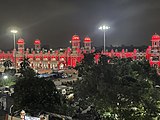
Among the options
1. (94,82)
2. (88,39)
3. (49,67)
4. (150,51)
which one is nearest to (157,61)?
(150,51)

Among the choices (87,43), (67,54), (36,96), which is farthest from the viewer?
(87,43)

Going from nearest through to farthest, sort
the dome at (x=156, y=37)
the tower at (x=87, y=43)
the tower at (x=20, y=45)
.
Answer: the dome at (x=156, y=37)
the tower at (x=87, y=43)
the tower at (x=20, y=45)

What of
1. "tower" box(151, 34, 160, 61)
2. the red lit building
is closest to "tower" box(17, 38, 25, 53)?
the red lit building

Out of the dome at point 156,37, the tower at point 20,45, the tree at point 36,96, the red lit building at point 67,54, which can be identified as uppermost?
the dome at point 156,37

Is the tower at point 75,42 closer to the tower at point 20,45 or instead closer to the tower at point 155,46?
the tower at point 20,45

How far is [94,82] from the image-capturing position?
27.0m

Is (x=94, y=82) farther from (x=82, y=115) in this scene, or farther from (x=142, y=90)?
(x=142, y=90)

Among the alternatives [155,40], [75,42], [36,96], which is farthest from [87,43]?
[36,96]

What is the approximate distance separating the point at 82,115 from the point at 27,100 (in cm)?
556

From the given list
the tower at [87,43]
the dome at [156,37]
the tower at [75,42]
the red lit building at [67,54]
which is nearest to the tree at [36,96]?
the red lit building at [67,54]

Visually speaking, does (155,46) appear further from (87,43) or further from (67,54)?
(67,54)

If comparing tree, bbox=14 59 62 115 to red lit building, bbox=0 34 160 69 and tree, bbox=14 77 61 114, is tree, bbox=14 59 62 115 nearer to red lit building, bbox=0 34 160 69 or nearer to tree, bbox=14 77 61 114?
tree, bbox=14 77 61 114

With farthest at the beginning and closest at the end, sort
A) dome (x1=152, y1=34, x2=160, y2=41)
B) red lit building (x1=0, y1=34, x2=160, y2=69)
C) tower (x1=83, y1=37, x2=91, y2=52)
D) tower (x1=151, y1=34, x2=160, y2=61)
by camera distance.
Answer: tower (x1=83, y1=37, x2=91, y2=52) < red lit building (x1=0, y1=34, x2=160, y2=69) < dome (x1=152, y1=34, x2=160, y2=41) < tower (x1=151, y1=34, x2=160, y2=61)

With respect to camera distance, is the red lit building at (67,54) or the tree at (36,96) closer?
the tree at (36,96)
